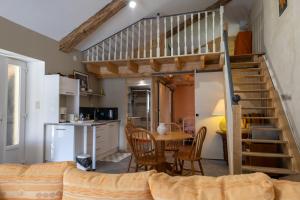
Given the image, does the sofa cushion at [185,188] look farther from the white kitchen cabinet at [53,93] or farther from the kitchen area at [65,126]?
the white kitchen cabinet at [53,93]

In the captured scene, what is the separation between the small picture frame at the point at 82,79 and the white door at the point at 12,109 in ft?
3.72

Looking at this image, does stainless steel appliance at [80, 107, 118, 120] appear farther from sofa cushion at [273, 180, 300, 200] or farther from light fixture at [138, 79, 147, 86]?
sofa cushion at [273, 180, 300, 200]

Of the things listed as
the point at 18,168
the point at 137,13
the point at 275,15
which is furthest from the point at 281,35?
the point at 18,168

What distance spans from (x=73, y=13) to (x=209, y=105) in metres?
3.55

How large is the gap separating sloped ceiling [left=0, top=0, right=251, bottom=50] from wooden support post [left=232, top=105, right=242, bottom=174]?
125 inches

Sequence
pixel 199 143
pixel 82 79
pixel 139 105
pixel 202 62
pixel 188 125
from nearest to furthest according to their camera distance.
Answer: pixel 199 143, pixel 202 62, pixel 82 79, pixel 139 105, pixel 188 125

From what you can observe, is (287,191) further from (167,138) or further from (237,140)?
(167,138)

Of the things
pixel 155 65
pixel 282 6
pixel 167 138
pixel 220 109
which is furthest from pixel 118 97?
pixel 282 6

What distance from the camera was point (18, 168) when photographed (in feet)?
4.75

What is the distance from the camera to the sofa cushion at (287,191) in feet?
3.21

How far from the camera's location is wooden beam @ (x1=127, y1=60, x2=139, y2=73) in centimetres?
517

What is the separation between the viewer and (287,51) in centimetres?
339

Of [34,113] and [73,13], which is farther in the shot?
[34,113]

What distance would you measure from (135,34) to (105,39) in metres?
0.79
